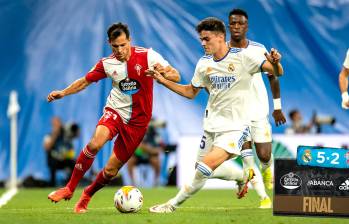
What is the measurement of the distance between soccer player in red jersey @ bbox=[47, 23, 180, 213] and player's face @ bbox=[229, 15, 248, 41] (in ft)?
3.03

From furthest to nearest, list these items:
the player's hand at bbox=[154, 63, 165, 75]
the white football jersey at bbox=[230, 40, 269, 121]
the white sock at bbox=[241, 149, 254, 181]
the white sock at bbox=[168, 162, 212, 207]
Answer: the white football jersey at bbox=[230, 40, 269, 121], the white sock at bbox=[241, 149, 254, 181], the player's hand at bbox=[154, 63, 165, 75], the white sock at bbox=[168, 162, 212, 207]

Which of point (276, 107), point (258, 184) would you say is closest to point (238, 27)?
point (276, 107)

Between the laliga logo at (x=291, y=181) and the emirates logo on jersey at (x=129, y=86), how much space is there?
230 cm

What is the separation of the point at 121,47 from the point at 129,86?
46 centimetres

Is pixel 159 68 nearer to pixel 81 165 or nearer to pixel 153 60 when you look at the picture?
pixel 153 60

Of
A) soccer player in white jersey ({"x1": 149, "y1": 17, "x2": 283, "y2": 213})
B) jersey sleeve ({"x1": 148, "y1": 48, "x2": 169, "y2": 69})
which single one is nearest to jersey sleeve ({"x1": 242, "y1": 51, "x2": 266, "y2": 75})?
soccer player in white jersey ({"x1": 149, "y1": 17, "x2": 283, "y2": 213})

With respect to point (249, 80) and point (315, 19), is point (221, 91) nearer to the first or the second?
point (249, 80)

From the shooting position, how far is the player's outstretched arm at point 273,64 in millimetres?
8438

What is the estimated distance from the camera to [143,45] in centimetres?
1834

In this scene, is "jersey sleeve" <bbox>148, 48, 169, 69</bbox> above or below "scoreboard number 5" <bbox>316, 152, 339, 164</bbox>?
above

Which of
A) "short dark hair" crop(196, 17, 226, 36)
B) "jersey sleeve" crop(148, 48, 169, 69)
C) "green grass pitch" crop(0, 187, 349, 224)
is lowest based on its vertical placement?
"green grass pitch" crop(0, 187, 349, 224)

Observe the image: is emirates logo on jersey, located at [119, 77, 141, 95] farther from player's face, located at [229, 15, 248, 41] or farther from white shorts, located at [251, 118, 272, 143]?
white shorts, located at [251, 118, 272, 143]

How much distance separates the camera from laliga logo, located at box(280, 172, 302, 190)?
8.13m

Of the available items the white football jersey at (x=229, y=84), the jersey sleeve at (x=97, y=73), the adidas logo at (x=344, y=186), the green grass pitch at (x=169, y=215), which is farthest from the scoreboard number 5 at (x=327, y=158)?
the jersey sleeve at (x=97, y=73)
